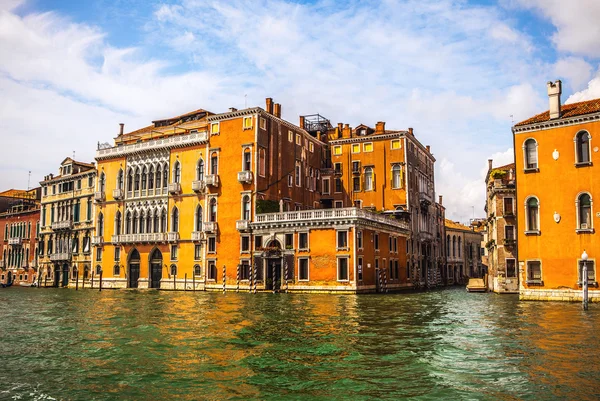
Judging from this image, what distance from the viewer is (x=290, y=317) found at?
21344 mm

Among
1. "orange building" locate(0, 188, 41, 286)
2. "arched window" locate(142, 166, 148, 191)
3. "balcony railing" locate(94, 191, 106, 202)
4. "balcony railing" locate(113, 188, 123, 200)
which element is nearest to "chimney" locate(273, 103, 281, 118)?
"arched window" locate(142, 166, 148, 191)

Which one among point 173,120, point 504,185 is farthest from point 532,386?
point 173,120

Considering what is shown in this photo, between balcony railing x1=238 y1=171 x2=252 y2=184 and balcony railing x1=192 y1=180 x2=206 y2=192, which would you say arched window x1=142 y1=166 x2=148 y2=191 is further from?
balcony railing x1=238 y1=171 x2=252 y2=184

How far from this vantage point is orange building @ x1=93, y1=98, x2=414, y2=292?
38.9 m

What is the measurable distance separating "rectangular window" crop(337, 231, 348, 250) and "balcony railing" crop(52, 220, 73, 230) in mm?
29096

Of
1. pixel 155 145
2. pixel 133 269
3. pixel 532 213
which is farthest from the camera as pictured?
pixel 133 269

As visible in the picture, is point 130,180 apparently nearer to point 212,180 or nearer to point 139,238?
point 139,238

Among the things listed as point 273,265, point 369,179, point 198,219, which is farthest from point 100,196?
point 369,179

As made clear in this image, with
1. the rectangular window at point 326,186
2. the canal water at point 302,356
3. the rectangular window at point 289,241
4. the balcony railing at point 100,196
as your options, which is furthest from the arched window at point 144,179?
the canal water at point 302,356

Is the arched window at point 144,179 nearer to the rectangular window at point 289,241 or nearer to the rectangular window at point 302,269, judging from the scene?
the rectangular window at point 289,241

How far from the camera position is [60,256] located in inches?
2168

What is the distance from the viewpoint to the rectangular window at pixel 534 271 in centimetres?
2842

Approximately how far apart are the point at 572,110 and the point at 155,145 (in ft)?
105

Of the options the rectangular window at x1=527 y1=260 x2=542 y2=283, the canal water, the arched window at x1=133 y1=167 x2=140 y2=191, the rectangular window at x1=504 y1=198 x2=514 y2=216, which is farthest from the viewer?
the arched window at x1=133 y1=167 x2=140 y2=191
